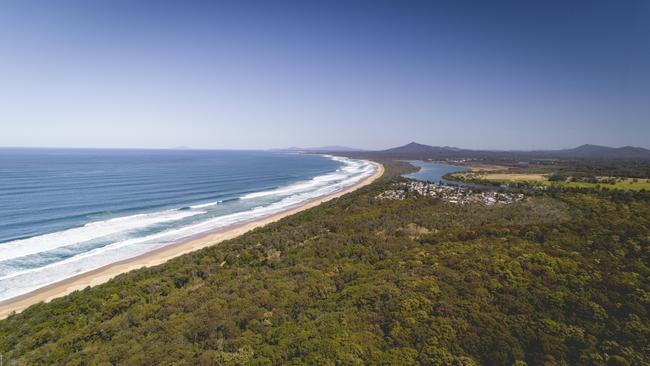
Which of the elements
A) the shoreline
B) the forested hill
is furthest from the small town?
the shoreline

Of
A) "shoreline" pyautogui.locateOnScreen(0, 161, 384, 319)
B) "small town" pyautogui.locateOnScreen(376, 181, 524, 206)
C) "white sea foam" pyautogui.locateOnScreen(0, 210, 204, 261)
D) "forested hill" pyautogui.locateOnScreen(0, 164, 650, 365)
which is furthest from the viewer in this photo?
"small town" pyautogui.locateOnScreen(376, 181, 524, 206)

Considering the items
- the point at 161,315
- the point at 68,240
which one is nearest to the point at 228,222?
the point at 68,240

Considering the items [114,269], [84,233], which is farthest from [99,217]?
[114,269]

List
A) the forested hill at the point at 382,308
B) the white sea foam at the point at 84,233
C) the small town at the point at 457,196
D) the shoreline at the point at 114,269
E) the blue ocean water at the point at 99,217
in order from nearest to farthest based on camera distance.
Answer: the forested hill at the point at 382,308, the shoreline at the point at 114,269, the blue ocean water at the point at 99,217, the white sea foam at the point at 84,233, the small town at the point at 457,196

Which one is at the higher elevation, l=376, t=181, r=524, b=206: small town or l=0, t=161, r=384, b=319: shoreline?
l=376, t=181, r=524, b=206: small town

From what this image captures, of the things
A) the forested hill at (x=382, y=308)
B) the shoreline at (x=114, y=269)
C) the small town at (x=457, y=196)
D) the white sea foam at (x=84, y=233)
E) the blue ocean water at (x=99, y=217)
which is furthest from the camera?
the small town at (x=457, y=196)

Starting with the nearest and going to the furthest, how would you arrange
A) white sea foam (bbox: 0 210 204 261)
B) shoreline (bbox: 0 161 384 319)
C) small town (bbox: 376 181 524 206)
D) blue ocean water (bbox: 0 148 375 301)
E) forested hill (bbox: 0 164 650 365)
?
forested hill (bbox: 0 164 650 365)
shoreline (bbox: 0 161 384 319)
blue ocean water (bbox: 0 148 375 301)
white sea foam (bbox: 0 210 204 261)
small town (bbox: 376 181 524 206)

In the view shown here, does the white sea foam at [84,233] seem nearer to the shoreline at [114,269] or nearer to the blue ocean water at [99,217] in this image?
the blue ocean water at [99,217]

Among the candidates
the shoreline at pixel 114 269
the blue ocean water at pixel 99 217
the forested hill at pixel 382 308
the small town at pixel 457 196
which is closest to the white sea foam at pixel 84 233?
the blue ocean water at pixel 99 217

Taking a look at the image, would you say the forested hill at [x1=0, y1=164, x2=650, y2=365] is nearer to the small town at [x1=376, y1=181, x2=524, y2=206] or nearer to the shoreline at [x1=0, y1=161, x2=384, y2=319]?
the shoreline at [x1=0, y1=161, x2=384, y2=319]
